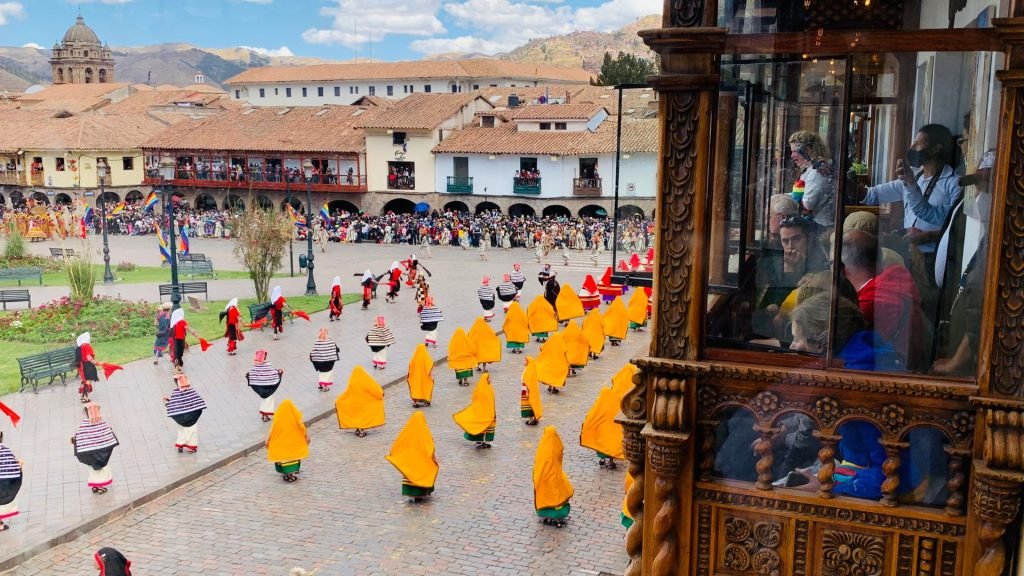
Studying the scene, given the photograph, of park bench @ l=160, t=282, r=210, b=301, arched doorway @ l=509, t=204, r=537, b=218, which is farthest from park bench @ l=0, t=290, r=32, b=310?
arched doorway @ l=509, t=204, r=537, b=218

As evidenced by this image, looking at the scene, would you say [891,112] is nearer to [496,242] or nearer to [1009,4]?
[1009,4]

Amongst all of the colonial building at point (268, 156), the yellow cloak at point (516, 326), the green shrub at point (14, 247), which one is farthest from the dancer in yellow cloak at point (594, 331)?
the colonial building at point (268, 156)

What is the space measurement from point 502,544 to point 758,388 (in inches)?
236

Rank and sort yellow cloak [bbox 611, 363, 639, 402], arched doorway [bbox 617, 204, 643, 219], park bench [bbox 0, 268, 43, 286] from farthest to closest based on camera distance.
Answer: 1. park bench [bbox 0, 268, 43, 286]
2. yellow cloak [bbox 611, 363, 639, 402]
3. arched doorway [bbox 617, 204, 643, 219]

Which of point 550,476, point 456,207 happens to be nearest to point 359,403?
point 550,476

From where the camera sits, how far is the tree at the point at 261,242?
955 inches

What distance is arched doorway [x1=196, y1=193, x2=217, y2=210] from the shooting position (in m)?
51.8

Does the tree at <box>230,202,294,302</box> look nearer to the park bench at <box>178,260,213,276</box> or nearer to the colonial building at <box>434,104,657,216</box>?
the park bench at <box>178,260,213,276</box>

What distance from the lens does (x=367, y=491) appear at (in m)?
11.5

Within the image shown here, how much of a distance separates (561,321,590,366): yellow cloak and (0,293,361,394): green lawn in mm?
6398

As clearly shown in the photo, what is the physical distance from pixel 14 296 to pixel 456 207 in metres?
25.1

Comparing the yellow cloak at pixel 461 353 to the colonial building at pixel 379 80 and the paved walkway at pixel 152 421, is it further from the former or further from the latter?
the colonial building at pixel 379 80

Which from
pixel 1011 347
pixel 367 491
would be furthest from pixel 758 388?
pixel 367 491

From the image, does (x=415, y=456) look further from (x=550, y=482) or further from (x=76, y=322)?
(x=76, y=322)
